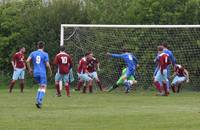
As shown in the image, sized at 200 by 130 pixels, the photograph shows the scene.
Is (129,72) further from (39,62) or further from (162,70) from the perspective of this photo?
(39,62)

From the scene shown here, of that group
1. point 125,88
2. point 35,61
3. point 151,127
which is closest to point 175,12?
point 125,88

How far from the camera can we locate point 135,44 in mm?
31031

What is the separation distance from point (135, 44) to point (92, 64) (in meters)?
2.92

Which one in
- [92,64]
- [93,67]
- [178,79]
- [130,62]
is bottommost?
[178,79]

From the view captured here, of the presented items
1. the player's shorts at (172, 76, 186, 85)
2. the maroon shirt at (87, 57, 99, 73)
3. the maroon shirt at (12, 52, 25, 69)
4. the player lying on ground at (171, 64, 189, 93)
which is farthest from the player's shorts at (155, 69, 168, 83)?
the maroon shirt at (12, 52, 25, 69)

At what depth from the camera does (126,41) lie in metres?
31.2

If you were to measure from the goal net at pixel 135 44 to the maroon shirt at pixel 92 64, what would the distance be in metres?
1.94

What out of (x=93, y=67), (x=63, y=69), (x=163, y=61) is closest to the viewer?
(x=63, y=69)

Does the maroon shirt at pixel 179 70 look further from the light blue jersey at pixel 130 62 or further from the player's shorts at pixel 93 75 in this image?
the player's shorts at pixel 93 75

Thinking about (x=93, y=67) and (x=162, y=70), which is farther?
(x=93, y=67)

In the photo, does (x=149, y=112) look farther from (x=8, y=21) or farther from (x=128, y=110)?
(x=8, y=21)

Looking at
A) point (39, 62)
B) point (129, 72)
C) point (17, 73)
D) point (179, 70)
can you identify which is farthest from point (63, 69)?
point (179, 70)

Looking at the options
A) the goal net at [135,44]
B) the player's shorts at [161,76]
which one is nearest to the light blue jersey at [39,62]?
the player's shorts at [161,76]

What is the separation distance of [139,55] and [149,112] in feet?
48.2
